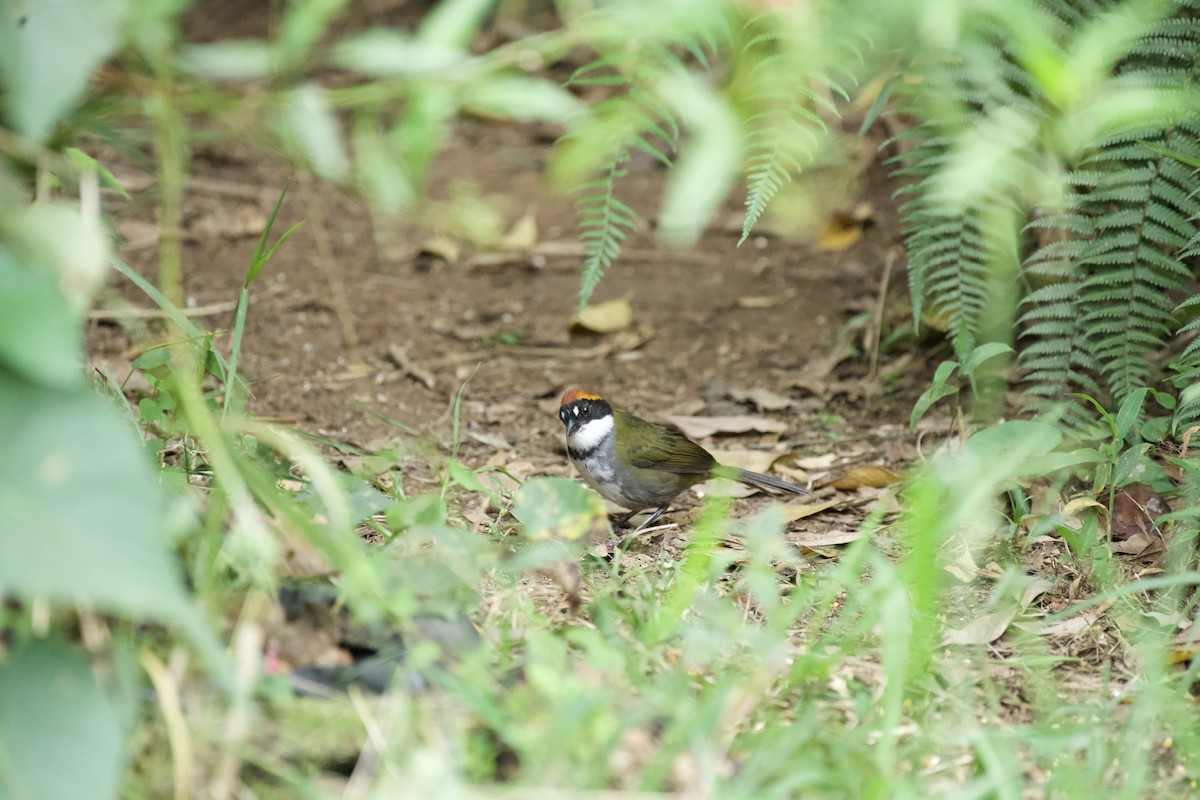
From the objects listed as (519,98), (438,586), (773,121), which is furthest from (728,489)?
(519,98)

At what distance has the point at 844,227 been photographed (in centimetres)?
626

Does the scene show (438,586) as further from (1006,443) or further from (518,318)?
(518,318)

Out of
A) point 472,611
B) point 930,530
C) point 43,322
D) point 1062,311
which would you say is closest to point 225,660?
point 43,322

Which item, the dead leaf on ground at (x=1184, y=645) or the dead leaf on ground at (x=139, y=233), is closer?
the dead leaf on ground at (x=1184, y=645)

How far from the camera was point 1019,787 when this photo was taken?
2.28 metres

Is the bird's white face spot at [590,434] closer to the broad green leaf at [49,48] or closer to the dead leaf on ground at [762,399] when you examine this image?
the dead leaf on ground at [762,399]

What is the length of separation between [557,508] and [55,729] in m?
1.13

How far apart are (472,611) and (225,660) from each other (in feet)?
3.22

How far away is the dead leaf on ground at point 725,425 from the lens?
5.12 meters

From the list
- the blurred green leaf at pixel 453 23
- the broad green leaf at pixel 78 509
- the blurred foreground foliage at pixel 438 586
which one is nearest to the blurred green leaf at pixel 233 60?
the blurred foreground foliage at pixel 438 586

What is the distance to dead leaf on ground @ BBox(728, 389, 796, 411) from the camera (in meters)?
5.25

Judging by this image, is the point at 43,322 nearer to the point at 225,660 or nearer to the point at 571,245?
the point at 225,660

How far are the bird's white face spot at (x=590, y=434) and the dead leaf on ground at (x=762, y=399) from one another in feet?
2.35

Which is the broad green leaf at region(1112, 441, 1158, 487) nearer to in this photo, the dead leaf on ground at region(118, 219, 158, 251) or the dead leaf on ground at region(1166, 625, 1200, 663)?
the dead leaf on ground at region(1166, 625, 1200, 663)
